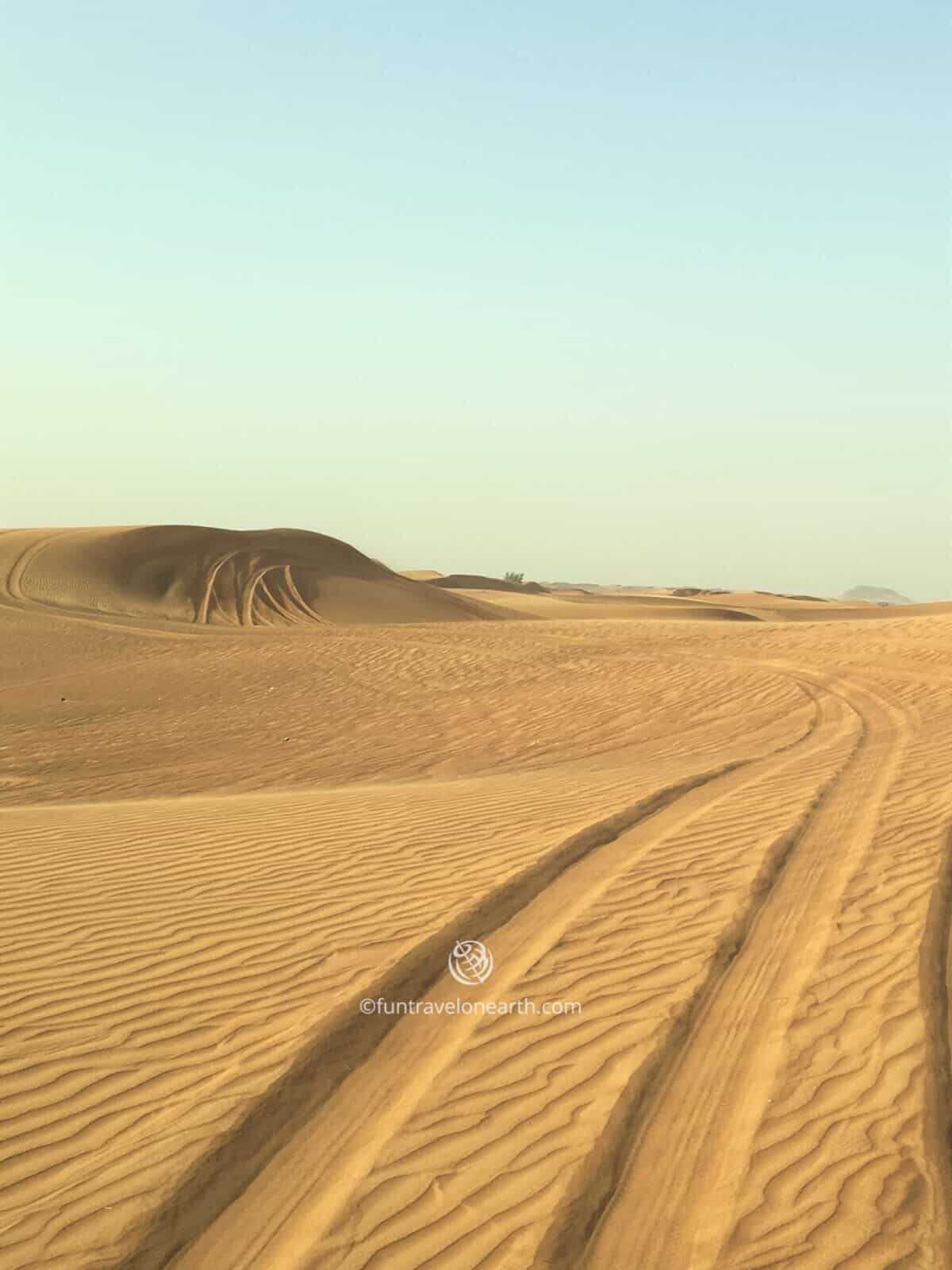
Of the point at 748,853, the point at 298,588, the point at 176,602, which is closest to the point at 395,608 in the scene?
the point at 298,588

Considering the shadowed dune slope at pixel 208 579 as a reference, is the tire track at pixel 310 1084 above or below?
below

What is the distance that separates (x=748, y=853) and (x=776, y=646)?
693 inches

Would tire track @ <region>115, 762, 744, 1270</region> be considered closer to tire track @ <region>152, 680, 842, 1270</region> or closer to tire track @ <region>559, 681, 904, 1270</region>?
tire track @ <region>152, 680, 842, 1270</region>

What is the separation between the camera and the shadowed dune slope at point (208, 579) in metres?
40.7

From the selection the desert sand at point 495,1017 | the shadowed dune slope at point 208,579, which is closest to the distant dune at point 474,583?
the shadowed dune slope at point 208,579

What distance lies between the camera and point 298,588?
4469 cm

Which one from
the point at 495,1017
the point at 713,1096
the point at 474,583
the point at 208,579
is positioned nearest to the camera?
the point at 713,1096

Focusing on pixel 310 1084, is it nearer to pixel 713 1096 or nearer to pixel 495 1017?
pixel 495 1017

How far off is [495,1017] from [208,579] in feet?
134

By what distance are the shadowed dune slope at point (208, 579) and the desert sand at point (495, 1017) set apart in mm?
28149

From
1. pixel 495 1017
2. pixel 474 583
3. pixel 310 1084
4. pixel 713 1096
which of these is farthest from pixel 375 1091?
pixel 474 583

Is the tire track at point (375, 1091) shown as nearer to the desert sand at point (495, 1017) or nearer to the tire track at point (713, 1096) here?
the desert sand at point (495, 1017)

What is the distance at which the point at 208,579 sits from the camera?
44531mm

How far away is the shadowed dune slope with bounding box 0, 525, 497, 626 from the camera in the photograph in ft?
133
